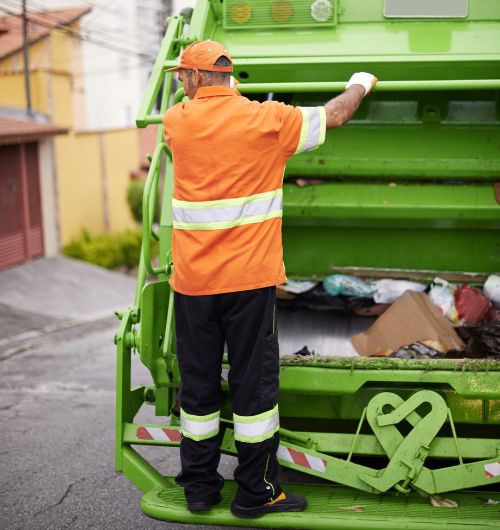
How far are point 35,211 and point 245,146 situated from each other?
463 inches

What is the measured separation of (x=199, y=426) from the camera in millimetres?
2938

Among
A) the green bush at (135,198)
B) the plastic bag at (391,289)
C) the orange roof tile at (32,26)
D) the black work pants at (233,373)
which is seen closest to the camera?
the black work pants at (233,373)

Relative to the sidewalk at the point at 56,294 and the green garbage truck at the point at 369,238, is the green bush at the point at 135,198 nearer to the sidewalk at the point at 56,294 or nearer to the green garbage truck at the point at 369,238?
the sidewalk at the point at 56,294

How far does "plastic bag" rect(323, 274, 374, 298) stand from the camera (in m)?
4.04

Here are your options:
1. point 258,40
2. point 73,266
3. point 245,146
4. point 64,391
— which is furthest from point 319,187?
point 73,266

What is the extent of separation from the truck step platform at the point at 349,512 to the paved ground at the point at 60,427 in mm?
693

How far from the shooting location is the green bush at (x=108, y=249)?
1494 cm

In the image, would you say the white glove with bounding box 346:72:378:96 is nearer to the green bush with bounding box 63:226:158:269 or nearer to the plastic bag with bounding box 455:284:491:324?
the plastic bag with bounding box 455:284:491:324

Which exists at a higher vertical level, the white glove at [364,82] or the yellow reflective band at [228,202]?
the white glove at [364,82]

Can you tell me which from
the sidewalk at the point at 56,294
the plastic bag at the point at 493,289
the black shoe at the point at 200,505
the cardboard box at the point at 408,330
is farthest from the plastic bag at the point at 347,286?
the sidewalk at the point at 56,294

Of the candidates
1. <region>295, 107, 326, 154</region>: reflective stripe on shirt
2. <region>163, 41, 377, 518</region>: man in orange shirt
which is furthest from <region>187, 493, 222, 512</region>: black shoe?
<region>295, 107, 326, 154</region>: reflective stripe on shirt

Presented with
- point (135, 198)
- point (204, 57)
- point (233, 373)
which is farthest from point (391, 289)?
point (135, 198)

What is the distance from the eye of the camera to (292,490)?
3.06m

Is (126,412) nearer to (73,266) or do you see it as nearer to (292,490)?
(292,490)
